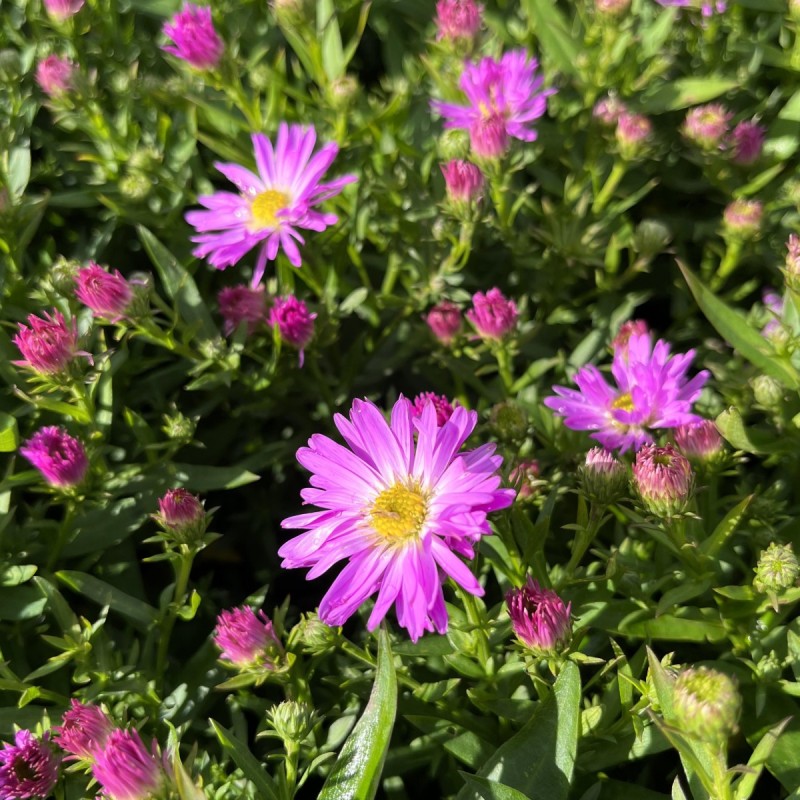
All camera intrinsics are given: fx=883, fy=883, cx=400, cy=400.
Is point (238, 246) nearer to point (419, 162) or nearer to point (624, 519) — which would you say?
point (419, 162)

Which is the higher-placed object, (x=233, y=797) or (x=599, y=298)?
(x=599, y=298)

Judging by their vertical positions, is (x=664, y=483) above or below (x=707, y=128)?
below

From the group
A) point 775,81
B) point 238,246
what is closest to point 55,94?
point 238,246

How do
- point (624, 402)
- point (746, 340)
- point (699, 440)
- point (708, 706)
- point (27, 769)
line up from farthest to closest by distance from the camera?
point (624, 402) → point (746, 340) → point (699, 440) → point (27, 769) → point (708, 706)

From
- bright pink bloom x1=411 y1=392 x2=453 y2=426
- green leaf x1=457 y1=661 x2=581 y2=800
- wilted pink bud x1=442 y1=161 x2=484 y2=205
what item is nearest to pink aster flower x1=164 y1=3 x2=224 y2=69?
wilted pink bud x1=442 y1=161 x2=484 y2=205

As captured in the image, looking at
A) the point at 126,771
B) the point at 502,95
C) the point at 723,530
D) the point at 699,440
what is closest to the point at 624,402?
the point at 699,440

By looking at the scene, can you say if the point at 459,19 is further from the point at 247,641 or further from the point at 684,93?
the point at 247,641

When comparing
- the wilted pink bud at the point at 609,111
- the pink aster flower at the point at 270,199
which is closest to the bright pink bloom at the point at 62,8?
the pink aster flower at the point at 270,199
